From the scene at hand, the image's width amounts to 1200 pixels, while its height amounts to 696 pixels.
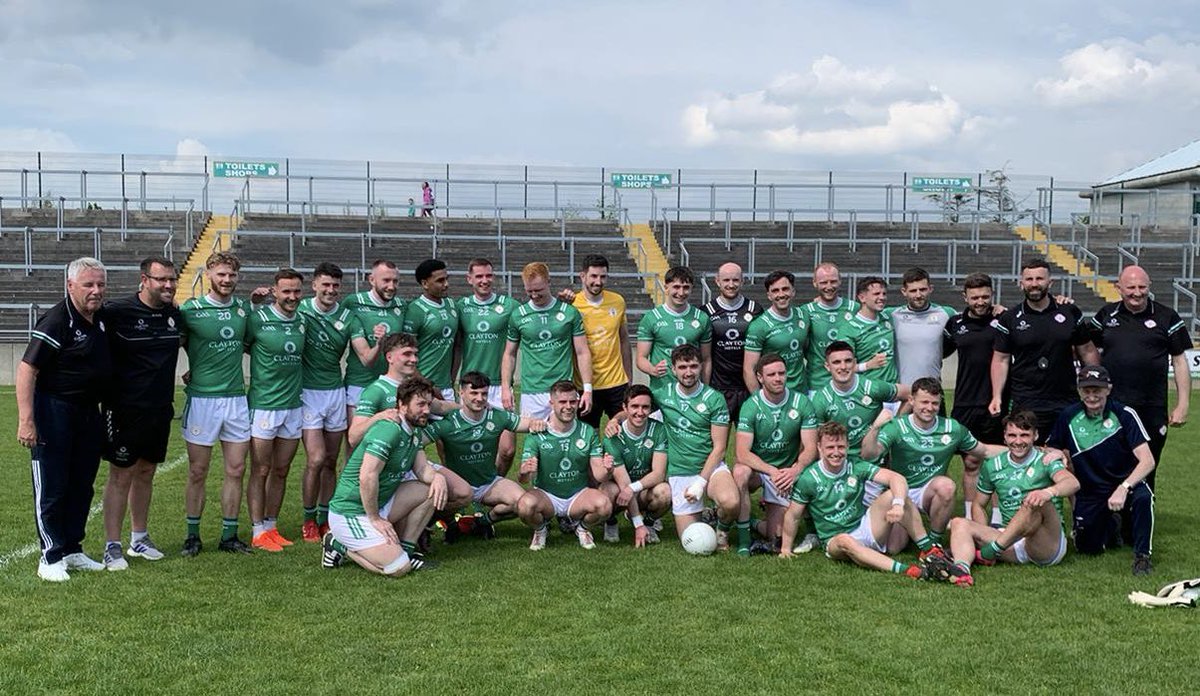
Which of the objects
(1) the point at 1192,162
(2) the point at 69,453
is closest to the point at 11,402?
(2) the point at 69,453

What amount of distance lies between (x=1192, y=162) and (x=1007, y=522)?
28002 millimetres

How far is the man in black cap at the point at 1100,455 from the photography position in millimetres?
6195

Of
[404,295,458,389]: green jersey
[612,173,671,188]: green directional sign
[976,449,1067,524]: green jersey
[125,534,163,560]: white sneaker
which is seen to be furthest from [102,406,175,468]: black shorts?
[612,173,671,188]: green directional sign

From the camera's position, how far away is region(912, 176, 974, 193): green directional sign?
26.3 meters

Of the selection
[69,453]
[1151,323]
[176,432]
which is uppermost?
[1151,323]

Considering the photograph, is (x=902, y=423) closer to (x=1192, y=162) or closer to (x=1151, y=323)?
(x=1151, y=323)

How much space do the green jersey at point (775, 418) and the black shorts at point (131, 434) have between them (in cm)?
342

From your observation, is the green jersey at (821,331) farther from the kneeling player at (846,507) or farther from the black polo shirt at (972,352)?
the kneeling player at (846,507)

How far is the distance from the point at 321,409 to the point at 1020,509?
4276 mm

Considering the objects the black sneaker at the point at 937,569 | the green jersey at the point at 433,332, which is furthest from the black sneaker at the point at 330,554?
the black sneaker at the point at 937,569

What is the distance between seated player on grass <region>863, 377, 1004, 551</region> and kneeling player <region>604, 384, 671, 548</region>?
129 cm

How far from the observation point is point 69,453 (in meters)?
5.52

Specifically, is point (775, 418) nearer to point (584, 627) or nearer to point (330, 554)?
point (584, 627)

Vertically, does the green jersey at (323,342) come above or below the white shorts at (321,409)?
above
